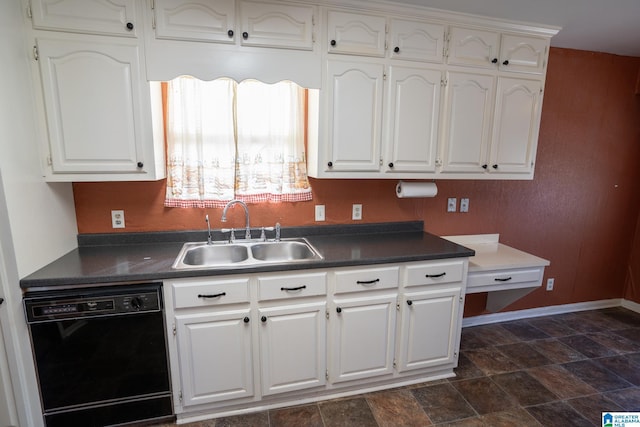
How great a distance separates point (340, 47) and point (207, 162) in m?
1.10

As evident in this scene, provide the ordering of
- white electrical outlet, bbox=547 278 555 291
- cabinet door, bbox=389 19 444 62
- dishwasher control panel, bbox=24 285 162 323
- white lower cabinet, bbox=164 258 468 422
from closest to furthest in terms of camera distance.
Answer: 1. dishwasher control panel, bbox=24 285 162 323
2. white lower cabinet, bbox=164 258 468 422
3. cabinet door, bbox=389 19 444 62
4. white electrical outlet, bbox=547 278 555 291

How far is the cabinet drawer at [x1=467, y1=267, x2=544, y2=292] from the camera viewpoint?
2.23 m

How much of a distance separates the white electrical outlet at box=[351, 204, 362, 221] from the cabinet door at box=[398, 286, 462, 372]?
721 mm

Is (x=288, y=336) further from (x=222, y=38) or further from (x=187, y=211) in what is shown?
(x=222, y=38)

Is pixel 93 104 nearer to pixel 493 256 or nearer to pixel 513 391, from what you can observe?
pixel 493 256

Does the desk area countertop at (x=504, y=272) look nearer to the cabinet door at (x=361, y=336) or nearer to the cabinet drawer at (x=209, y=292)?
the cabinet door at (x=361, y=336)

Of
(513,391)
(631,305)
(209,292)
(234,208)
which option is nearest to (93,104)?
(234,208)

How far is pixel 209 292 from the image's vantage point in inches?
67.4

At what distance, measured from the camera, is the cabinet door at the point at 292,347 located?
1.84 meters

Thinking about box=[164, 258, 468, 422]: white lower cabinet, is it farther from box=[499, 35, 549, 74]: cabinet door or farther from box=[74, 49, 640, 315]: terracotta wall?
box=[499, 35, 549, 74]: cabinet door

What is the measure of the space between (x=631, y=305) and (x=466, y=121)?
2875mm

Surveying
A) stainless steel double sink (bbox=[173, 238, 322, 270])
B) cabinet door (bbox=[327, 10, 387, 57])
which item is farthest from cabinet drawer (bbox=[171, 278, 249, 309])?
cabinet door (bbox=[327, 10, 387, 57])

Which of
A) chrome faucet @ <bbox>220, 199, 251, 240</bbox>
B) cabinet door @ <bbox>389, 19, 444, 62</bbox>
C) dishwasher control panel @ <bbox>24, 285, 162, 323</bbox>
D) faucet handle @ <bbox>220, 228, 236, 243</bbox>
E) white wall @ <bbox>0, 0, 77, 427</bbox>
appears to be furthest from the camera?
faucet handle @ <bbox>220, 228, 236, 243</bbox>

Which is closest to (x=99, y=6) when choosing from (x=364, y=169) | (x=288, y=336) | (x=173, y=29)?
(x=173, y=29)
